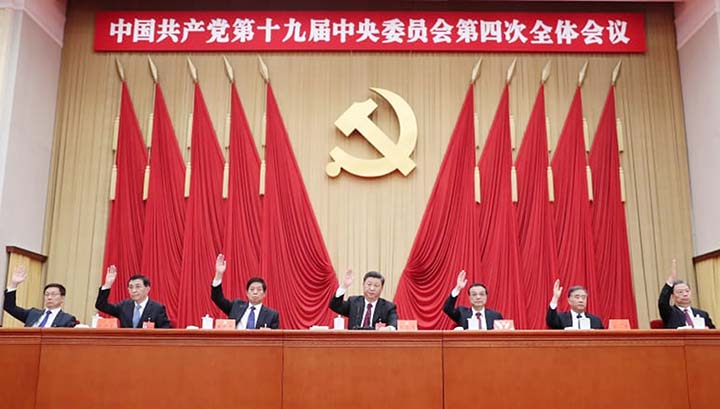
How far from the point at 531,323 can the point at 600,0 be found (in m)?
3.00

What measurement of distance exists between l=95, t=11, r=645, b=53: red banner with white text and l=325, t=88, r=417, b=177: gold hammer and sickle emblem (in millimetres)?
594

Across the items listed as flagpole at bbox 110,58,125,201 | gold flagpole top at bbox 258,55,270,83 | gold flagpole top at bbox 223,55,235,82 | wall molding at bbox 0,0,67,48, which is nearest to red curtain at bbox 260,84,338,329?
gold flagpole top at bbox 258,55,270,83

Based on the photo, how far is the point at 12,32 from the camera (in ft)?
19.7

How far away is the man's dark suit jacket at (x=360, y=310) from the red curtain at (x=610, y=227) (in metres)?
2.34

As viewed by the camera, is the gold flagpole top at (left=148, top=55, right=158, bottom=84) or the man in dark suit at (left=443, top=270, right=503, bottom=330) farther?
the gold flagpole top at (left=148, top=55, right=158, bottom=84)

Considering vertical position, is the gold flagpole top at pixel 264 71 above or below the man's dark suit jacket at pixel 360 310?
above

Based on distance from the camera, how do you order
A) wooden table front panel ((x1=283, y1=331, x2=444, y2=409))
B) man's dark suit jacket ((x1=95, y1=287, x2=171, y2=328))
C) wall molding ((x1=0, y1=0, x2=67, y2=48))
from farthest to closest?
wall molding ((x1=0, y1=0, x2=67, y2=48)) < man's dark suit jacket ((x1=95, y1=287, x2=171, y2=328)) < wooden table front panel ((x1=283, y1=331, x2=444, y2=409))

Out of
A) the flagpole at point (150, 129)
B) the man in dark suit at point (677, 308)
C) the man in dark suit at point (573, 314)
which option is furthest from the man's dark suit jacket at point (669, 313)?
the flagpole at point (150, 129)

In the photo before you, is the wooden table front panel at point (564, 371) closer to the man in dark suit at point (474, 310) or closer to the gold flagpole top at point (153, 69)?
the man in dark suit at point (474, 310)

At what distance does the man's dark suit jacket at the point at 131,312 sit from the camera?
15.4 ft

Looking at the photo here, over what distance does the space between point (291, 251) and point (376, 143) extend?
1206 mm

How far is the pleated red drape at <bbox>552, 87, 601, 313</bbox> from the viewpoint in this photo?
6230mm

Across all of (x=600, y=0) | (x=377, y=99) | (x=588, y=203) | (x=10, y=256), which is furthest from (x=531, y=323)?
(x=10, y=256)

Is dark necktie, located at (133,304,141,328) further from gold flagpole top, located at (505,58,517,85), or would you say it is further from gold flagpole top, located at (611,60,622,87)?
gold flagpole top, located at (611,60,622,87)
